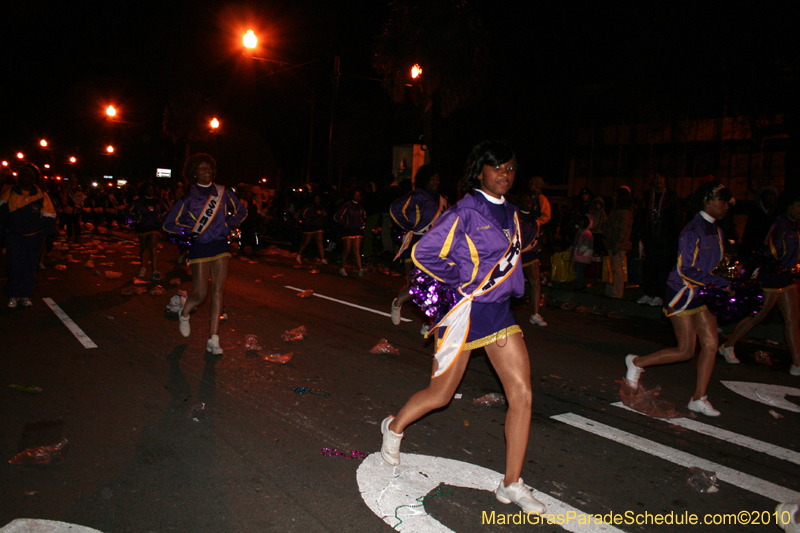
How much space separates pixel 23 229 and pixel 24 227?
0.12 ft

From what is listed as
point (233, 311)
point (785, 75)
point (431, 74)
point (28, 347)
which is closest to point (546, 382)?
point (233, 311)

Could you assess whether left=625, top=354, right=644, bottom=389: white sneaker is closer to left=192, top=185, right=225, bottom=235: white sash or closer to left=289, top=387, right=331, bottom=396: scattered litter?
left=289, top=387, right=331, bottom=396: scattered litter

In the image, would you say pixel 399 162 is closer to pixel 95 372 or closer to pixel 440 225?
pixel 95 372

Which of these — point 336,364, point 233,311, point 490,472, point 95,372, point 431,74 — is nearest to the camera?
point 490,472

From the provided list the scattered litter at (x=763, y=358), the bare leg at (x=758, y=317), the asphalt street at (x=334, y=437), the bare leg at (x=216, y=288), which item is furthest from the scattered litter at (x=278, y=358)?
the scattered litter at (x=763, y=358)

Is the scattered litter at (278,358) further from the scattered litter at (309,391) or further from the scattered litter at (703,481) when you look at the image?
the scattered litter at (703,481)

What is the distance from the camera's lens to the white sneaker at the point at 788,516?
10.1ft

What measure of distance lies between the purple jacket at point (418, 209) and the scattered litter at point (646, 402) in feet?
10.0

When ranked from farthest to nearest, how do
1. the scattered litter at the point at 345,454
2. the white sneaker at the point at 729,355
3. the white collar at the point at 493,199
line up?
1. the white sneaker at the point at 729,355
2. the scattered litter at the point at 345,454
3. the white collar at the point at 493,199

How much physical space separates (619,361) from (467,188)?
4.19 metres

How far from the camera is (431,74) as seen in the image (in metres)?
18.9

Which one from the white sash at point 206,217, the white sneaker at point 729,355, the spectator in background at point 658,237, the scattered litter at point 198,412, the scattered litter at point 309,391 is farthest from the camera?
the spectator in background at point 658,237

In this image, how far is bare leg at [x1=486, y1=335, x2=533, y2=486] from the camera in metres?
3.19

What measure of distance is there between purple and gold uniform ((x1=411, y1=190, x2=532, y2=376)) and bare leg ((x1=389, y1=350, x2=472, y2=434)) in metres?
0.05
